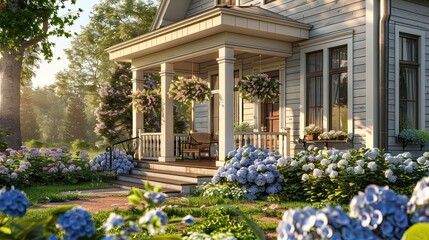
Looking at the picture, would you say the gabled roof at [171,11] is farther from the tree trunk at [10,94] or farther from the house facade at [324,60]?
the tree trunk at [10,94]

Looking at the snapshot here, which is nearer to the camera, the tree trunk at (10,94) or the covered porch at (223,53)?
the covered porch at (223,53)

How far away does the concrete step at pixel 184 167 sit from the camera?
9.91 m

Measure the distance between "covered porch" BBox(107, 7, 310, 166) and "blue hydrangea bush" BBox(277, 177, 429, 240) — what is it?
25.4 ft

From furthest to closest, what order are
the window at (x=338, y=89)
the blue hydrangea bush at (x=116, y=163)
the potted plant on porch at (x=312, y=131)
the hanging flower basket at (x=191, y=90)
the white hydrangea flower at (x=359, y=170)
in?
the blue hydrangea bush at (x=116, y=163), the hanging flower basket at (x=191, y=90), the potted plant on porch at (x=312, y=131), the window at (x=338, y=89), the white hydrangea flower at (x=359, y=170)

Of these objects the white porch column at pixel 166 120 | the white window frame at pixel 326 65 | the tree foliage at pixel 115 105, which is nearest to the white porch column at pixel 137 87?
the white porch column at pixel 166 120

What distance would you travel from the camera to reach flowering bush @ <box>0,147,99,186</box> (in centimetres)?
1042

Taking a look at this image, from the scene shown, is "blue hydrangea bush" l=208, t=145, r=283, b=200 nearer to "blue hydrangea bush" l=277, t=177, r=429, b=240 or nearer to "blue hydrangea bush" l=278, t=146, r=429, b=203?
"blue hydrangea bush" l=278, t=146, r=429, b=203

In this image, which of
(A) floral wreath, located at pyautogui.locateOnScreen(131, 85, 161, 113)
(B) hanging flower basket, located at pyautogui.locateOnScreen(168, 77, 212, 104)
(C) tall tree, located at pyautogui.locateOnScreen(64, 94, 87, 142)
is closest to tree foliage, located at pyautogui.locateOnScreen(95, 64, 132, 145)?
(A) floral wreath, located at pyautogui.locateOnScreen(131, 85, 161, 113)

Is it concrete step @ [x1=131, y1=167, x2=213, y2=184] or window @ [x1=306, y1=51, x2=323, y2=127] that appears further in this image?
window @ [x1=306, y1=51, x2=323, y2=127]

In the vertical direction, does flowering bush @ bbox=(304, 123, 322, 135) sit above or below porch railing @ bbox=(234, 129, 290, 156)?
above

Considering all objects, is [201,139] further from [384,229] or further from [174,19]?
[384,229]

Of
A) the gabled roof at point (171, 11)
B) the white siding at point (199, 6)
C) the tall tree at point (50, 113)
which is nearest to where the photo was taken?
the white siding at point (199, 6)

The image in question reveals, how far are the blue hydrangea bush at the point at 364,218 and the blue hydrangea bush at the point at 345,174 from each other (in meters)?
5.68

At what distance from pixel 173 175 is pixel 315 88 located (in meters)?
3.73
